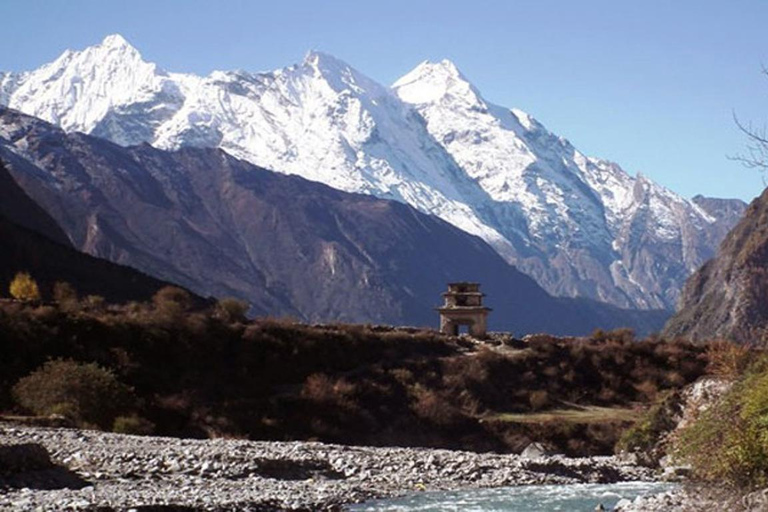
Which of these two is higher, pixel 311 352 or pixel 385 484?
pixel 311 352

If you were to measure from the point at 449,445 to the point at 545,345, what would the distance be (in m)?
18.3

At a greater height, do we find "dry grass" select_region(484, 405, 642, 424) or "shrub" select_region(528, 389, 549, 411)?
"shrub" select_region(528, 389, 549, 411)

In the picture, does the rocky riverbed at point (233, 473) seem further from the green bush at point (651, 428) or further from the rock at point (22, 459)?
the green bush at point (651, 428)

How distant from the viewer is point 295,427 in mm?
55875

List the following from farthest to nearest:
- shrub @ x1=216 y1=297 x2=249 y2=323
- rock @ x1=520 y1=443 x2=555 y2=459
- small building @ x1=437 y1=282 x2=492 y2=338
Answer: small building @ x1=437 y1=282 x2=492 y2=338, shrub @ x1=216 y1=297 x2=249 y2=323, rock @ x1=520 y1=443 x2=555 y2=459

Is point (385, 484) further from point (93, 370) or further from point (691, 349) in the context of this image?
point (691, 349)

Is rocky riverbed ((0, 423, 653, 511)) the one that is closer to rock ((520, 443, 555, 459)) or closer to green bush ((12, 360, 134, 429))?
rock ((520, 443, 555, 459))

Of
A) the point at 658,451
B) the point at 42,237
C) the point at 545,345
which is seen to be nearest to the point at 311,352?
the point at 545,345

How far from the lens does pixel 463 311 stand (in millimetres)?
83500

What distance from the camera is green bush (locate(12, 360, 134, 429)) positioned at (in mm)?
47781

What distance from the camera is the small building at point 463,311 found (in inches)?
3255

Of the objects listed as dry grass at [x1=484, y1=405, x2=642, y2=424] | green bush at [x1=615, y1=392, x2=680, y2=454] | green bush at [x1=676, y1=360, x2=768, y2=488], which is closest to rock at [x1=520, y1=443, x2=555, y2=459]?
green bush at [x1=615, y1=392, x2=680, y2=454]

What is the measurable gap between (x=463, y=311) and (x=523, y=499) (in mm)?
47353

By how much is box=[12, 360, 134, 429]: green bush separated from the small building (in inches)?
1369
